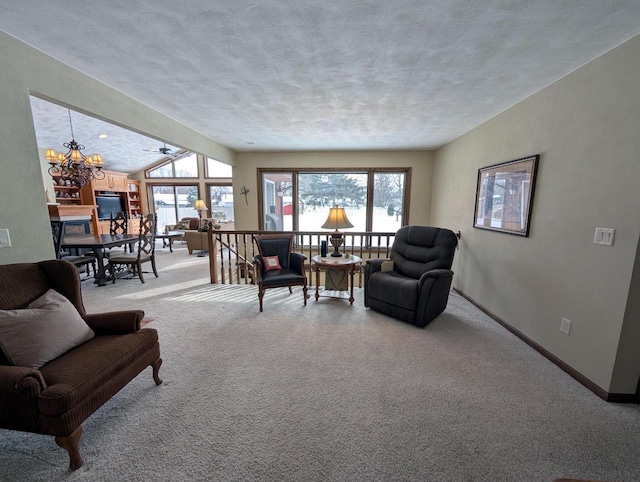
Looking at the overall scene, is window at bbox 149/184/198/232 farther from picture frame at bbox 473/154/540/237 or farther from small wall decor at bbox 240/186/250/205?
picture frame at bbox 473/154/540/237

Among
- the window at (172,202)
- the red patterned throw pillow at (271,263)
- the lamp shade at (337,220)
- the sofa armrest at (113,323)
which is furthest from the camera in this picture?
the window at (172,202)

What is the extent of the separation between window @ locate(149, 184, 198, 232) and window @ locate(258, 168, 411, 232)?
16.7ft

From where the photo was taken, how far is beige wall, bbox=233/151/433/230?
5395 millimetres

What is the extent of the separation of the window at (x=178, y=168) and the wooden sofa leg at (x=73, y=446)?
930 centimetres

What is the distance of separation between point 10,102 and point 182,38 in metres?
1.24

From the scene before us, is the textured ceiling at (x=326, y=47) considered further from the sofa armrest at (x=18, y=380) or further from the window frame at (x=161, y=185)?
the window frame at (x=161, y=185)

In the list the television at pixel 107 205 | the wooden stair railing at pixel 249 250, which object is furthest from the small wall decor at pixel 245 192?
the television at pixel 107 205

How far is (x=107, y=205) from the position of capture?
839cm

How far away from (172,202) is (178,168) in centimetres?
128

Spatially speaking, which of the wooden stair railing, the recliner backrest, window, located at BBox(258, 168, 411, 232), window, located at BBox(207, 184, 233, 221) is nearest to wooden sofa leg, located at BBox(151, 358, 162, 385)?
the wooden stair railing

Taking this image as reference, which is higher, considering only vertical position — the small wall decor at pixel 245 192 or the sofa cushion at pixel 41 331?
the small wall decor at pixel 245 192

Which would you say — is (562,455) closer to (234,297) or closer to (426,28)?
(426,28)

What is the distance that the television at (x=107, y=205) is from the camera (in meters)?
8.16

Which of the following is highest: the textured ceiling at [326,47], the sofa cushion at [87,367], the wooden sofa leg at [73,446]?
the textured ceiling at [326,47]
